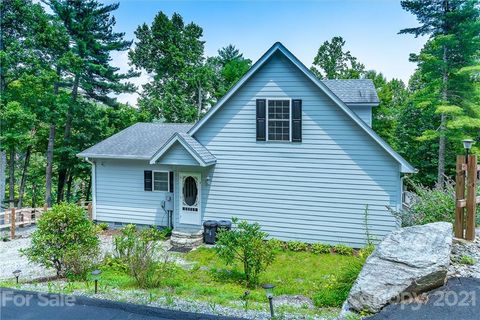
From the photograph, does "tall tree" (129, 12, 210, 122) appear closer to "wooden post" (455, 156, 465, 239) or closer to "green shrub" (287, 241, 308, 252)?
"green shrub" (287, 241, 308, 252)

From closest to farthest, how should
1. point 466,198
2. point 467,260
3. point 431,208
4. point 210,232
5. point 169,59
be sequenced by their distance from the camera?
point 467,260
point 466,198
point 431,208
point 210,232
point 169,59

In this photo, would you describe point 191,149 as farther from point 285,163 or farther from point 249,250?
point 249,250

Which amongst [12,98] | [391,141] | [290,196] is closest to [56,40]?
[12,98]

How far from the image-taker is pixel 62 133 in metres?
21.9

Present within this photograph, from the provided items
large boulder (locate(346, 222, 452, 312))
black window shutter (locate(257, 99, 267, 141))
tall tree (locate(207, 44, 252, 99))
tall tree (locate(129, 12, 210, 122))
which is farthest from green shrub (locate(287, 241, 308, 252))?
tall tree (locate(129, 12, 210, 122))

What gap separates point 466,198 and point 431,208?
0.91m

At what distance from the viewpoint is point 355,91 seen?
14539 millimetres

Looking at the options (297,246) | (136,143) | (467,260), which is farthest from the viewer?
(136,143)

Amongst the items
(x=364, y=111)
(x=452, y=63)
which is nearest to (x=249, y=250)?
(x=364, y=111)

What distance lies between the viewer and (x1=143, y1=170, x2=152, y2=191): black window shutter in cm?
1340

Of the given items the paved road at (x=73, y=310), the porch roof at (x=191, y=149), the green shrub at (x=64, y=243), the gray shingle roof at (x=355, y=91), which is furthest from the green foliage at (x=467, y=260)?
the gray shingle roof at (x=355, y=91)

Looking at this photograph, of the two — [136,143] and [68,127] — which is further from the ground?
[68,127]

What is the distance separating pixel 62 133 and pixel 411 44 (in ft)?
82.4

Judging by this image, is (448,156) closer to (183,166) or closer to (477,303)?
(183,166)
